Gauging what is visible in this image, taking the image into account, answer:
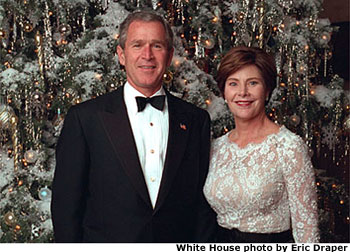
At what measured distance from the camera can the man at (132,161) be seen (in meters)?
2.12

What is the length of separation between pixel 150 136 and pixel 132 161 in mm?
161

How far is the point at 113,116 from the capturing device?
2.17 m

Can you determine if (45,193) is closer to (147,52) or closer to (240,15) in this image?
(147,52)

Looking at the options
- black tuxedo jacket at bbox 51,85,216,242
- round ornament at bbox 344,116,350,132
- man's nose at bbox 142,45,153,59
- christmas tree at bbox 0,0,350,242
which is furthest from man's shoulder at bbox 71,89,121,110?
round ornament at bbox 344,116,350,132

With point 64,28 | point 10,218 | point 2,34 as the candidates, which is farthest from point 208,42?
point 10,218

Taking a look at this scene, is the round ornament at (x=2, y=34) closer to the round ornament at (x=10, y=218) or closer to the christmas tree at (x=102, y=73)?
the christmas tree at (x=102, y=73)

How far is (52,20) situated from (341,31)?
9.47ft

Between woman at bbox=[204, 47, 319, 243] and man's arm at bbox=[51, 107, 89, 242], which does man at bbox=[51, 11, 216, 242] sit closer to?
man's arm at bbox=[51, 107, 89, 242]

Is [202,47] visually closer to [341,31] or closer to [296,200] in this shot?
[296,200]

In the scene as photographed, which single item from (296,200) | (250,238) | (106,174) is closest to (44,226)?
(106,174)

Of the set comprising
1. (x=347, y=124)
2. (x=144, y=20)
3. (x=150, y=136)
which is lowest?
(x=150, y=136)

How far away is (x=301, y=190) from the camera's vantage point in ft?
6.93

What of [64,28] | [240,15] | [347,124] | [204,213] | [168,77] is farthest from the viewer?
[347,124]

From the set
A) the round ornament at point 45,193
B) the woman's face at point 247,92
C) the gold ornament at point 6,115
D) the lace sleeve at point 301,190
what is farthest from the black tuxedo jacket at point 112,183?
→ the gold ornament at point 6,115
